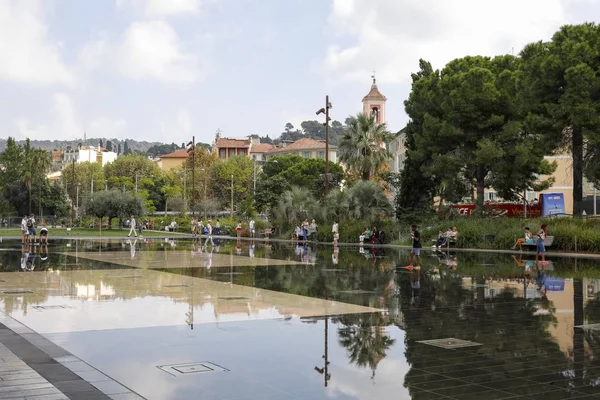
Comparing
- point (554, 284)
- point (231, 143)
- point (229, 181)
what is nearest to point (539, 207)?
point (554, 284)

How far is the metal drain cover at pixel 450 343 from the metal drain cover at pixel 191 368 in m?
3.29

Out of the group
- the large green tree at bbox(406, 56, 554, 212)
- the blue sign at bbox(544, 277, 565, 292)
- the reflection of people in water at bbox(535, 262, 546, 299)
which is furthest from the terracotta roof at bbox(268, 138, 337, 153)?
the blue sign at bbox(544, 277, 565, 292)

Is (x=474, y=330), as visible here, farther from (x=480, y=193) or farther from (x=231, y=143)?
(x=231, y=143)

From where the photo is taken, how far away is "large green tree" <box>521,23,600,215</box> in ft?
118

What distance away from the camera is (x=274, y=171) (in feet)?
387

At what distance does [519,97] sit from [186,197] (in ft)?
246

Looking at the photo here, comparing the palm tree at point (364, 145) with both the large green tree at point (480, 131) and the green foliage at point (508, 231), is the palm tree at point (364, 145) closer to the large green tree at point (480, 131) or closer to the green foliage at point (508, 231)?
the large green tree at point (480, 131)

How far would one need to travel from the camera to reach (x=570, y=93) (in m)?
36.4

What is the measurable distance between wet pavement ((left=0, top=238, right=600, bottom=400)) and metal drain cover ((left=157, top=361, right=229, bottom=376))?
2 cm

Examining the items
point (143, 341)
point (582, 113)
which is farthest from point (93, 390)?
point (582, 113)

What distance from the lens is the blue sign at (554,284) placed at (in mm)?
18297

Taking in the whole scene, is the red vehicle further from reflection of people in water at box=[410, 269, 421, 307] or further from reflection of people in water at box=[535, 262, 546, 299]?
reflection of people in water at box=[410, 269, 421, 307]

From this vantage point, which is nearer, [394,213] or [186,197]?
[394,213]

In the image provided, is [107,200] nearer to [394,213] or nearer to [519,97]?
[394,213]
